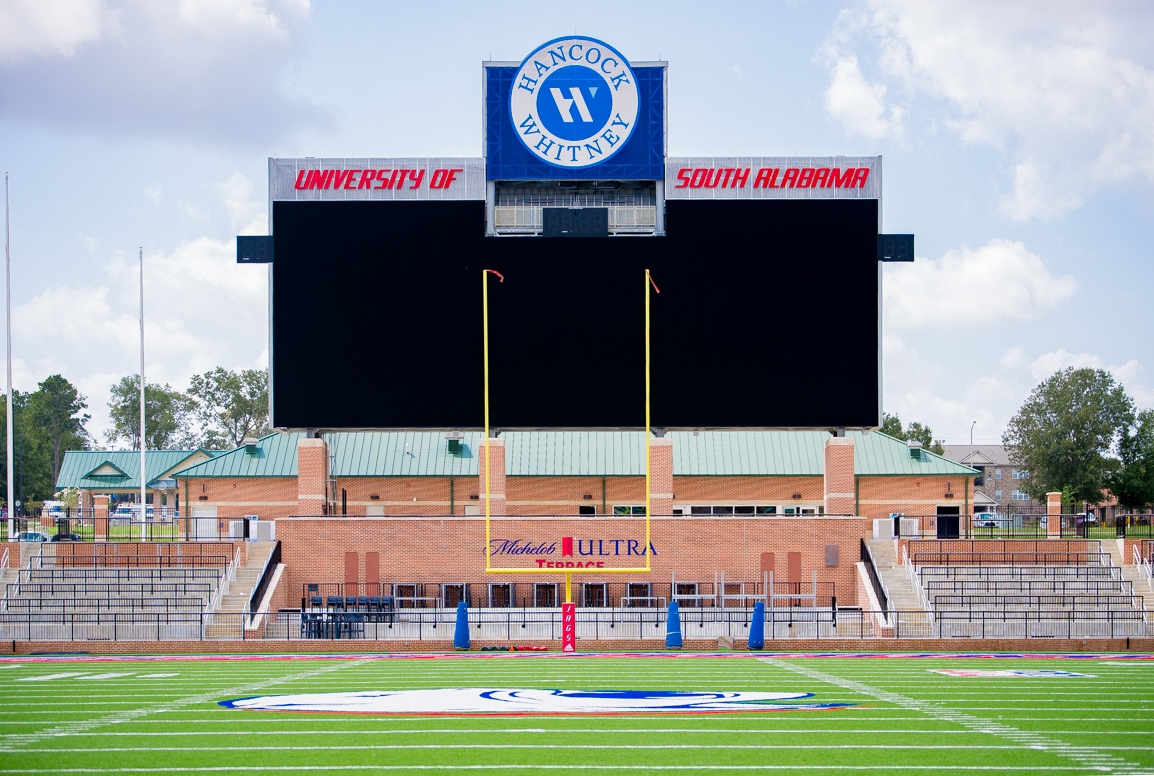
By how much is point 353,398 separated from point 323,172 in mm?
5987

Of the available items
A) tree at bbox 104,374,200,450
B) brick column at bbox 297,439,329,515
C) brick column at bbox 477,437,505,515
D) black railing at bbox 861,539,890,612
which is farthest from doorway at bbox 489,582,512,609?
tree at bbox 104,374,200,450

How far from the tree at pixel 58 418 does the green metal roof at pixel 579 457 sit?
192 feet

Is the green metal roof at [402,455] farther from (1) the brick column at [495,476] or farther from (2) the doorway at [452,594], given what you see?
(2) the doorway at [452,594]

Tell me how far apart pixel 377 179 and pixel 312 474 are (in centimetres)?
805

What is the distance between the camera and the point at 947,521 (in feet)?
140

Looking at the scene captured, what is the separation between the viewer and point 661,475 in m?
29.6

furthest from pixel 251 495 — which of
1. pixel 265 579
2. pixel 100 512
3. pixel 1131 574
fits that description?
pixel 1131 574

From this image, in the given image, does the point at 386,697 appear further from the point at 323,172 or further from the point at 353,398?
A: the point at 323,172

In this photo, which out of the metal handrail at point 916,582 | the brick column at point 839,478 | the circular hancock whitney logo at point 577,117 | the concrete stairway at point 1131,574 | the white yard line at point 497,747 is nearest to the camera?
the white yard line at point 497,747

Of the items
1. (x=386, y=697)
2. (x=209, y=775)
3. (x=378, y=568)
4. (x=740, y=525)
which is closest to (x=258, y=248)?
(x=378, y=568)

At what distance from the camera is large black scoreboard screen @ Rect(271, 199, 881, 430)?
28078 mm

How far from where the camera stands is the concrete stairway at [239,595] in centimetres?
2420

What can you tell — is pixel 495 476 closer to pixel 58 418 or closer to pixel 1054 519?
pixel 1054 519

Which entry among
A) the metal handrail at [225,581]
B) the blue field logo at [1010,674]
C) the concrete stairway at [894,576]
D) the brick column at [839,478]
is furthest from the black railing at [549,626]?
the blue field logo at [1010,674]
